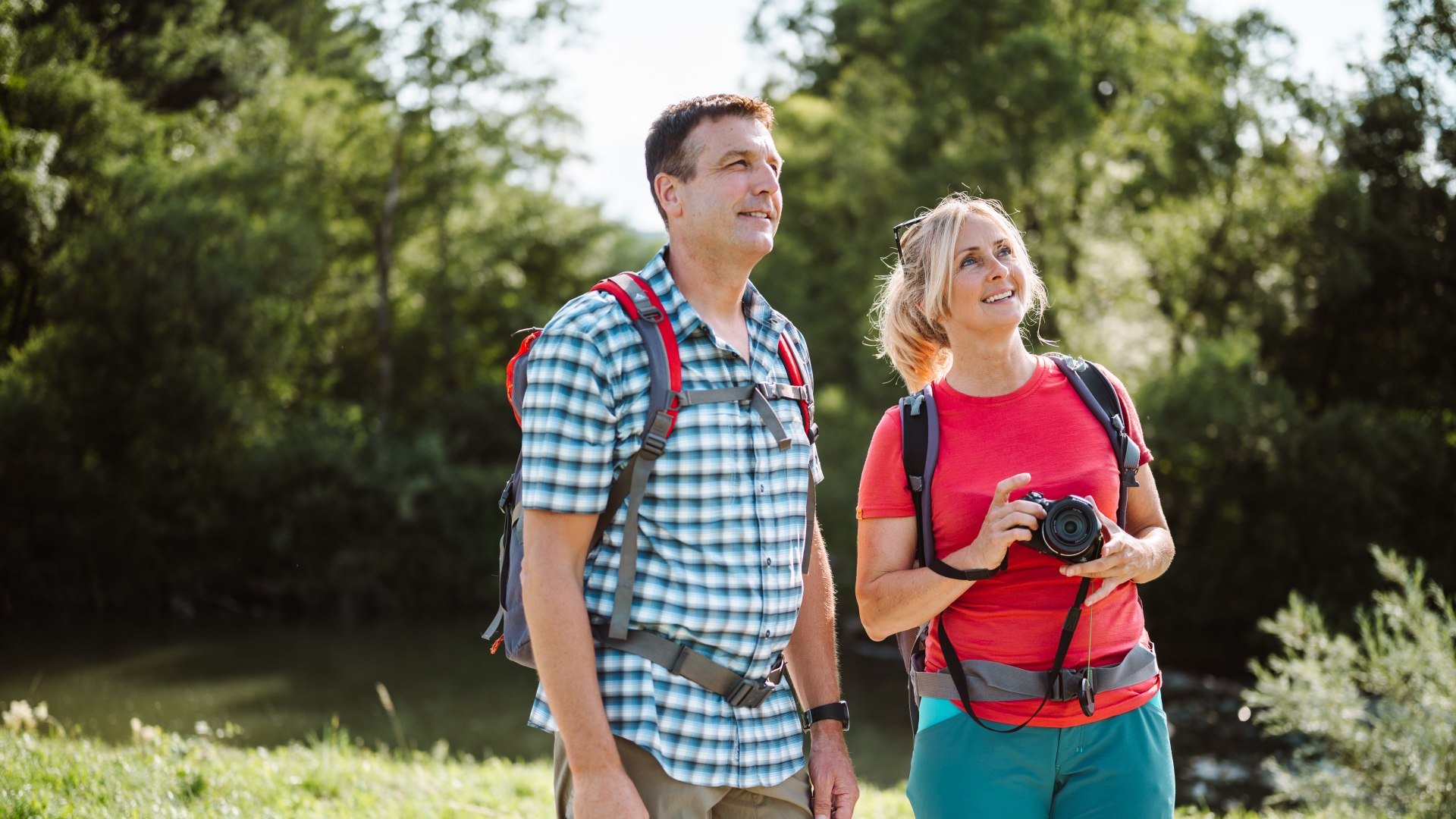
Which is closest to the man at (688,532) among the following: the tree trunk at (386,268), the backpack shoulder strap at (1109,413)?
the backpack shoulder strap at (1109,413)

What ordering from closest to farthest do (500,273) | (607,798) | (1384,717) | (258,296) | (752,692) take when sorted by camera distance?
(607,798), (752,692), (1384,717), (258,296), (500,273)

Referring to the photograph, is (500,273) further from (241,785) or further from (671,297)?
(671,297)

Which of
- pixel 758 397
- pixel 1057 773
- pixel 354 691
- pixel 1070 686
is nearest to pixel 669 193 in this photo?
pixel 758 397

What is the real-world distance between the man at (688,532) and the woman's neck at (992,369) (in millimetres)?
505

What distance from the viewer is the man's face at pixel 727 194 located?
8.32ft

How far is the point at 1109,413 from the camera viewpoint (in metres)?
2.90


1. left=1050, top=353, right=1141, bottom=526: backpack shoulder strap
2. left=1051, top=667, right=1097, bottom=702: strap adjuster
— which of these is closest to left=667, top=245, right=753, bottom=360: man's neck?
left=1050, top=353, right=1141, bottom=526: backpack shoulder strap

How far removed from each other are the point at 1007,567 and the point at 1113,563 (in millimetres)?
242

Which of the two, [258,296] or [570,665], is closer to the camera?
[570,665]

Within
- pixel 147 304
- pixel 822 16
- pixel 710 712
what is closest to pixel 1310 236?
pixel 822 16

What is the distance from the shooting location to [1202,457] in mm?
18438

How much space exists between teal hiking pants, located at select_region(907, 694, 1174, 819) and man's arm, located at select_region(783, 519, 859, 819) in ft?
0.57

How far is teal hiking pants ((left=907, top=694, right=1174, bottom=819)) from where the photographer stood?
259 cm

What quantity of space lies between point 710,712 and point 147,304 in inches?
754
